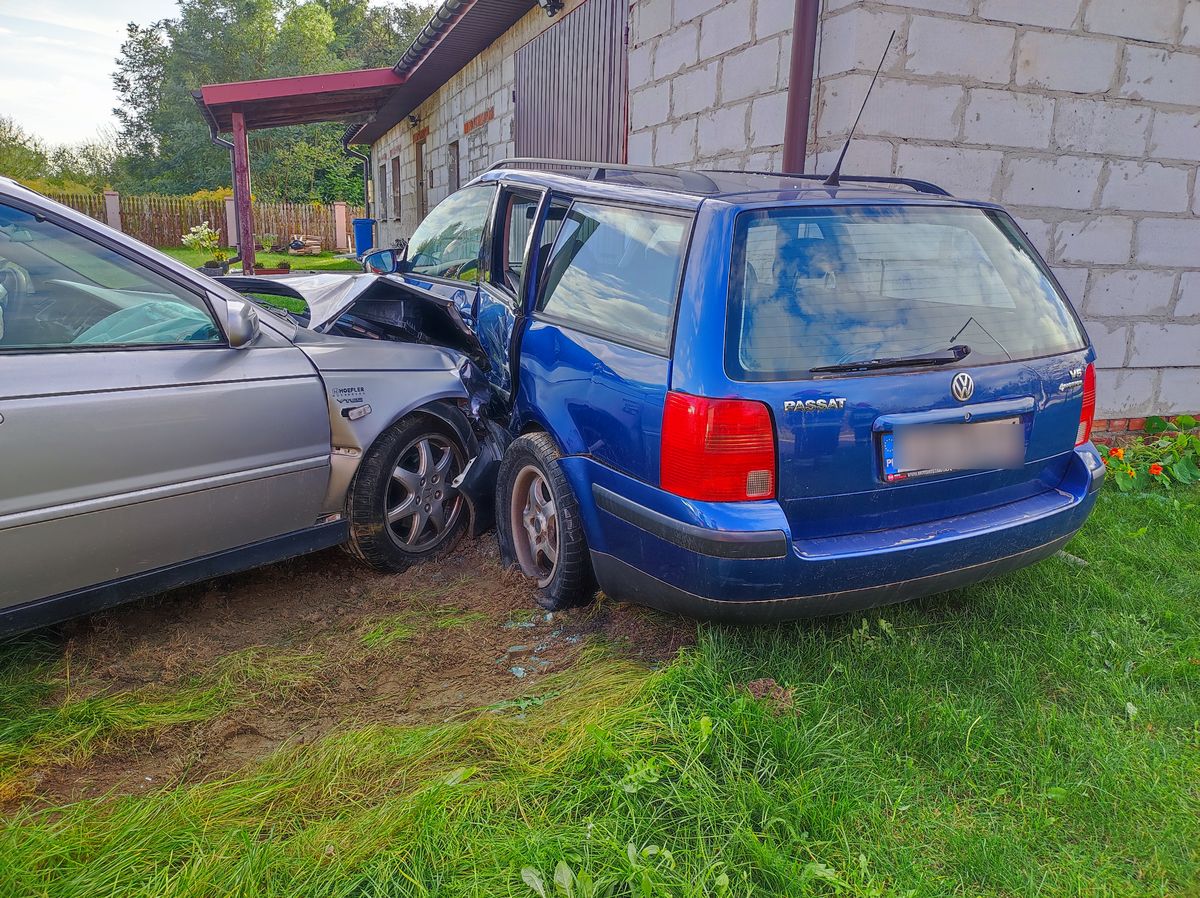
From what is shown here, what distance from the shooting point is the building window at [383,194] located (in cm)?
2245

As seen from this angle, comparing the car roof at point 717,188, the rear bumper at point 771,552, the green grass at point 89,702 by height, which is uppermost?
the car roof at point 717,188

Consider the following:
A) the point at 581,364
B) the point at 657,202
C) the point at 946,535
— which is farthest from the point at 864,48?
the point at 946,535

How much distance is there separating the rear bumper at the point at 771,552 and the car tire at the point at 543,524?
A: 0.15 m

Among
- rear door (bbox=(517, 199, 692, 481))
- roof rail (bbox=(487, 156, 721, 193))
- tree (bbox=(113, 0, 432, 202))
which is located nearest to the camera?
rear door (bbox=(517, 199, 692, 481))

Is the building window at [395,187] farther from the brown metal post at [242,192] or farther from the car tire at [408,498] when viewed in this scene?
the car tire at [408,498]

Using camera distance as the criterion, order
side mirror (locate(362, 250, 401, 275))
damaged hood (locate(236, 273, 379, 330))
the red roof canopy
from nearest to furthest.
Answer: damaged hood (locate(236, 273, 379, 330)), side mirror (locate(362, 250, 401, 275)), the red roof canopy

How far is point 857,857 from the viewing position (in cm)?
215

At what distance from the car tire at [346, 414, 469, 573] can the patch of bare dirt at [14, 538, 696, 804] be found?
0.40 feet

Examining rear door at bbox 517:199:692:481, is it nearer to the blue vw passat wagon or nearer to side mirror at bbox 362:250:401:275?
the blue vw passat wagon

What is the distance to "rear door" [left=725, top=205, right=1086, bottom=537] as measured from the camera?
8.62 feet

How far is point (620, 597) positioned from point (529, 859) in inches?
43.0

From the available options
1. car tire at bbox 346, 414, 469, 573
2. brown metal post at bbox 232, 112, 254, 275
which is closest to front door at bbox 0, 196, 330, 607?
car tire at bbox 346, 414, 469, 573

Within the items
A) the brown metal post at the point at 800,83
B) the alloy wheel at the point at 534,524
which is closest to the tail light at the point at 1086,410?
the alloy wheel at the point at 534,524

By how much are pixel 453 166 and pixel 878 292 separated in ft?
42.8
